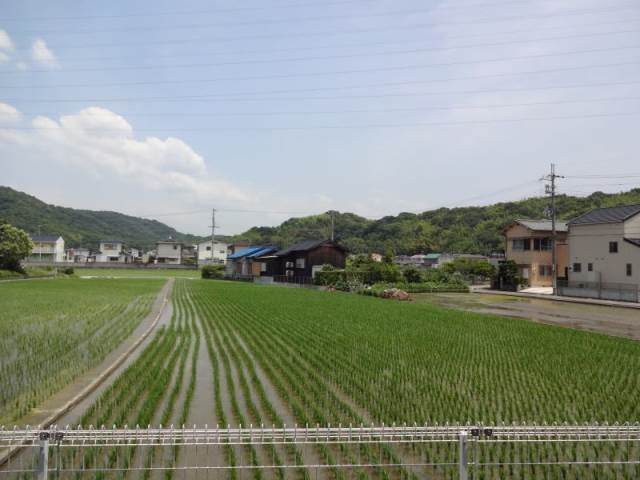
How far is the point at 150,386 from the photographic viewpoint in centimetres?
988

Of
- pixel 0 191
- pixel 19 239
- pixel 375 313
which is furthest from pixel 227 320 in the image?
pixel 0 191

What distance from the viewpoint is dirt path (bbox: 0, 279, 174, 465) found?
777 centimetres

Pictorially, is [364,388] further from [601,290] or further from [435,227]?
[435,227]

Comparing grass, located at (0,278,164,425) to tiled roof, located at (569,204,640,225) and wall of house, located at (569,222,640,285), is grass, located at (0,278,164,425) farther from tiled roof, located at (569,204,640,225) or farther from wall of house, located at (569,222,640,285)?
tiled roof, located at (569,204,640,225)

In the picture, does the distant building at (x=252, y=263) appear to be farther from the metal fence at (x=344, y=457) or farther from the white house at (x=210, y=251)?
the metal fence at (x=344, y=457)

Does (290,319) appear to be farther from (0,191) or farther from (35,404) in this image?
(0,191)

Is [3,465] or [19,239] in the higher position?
[19,239]

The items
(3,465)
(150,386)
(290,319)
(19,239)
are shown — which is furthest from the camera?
(19,239)

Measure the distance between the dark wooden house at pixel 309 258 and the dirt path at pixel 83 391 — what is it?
37905 mm

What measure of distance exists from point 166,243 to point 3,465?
10814 cm

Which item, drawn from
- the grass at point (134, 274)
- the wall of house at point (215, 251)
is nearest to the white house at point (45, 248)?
the grass at point (134, 274)

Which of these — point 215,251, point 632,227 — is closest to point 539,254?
point 632,227

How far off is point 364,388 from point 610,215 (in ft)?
117

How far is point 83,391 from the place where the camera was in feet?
30.7
